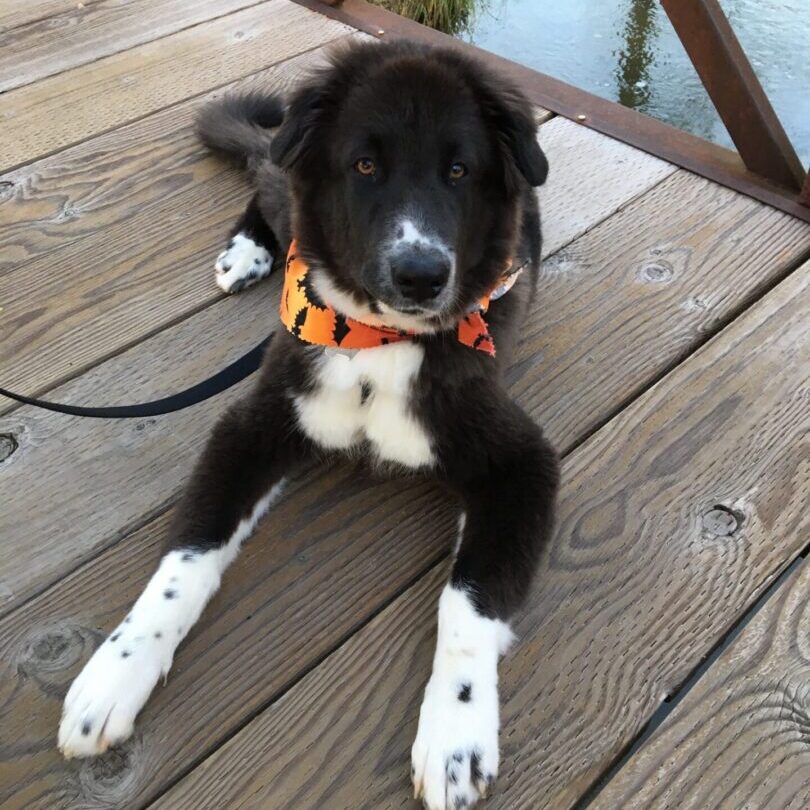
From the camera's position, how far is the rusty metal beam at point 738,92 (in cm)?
294

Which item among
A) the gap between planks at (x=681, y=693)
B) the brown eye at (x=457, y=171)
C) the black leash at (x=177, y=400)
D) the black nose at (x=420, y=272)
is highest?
the brown eye at (x=457, y=171)

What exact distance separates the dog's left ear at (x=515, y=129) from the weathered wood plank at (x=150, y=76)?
195 centimetres

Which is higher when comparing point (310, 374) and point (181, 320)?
point (310, 374)

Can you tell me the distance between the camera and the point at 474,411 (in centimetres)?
203

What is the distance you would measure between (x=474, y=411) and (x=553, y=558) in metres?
0.39

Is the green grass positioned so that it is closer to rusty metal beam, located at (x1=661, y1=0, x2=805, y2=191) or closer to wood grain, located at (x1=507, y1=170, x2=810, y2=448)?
rusty metal beam, located at (x1=661, y1=0, x2=805, y2=191)

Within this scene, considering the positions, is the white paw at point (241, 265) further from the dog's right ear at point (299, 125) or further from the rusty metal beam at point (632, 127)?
the rusty metal beam at point (632, 127)

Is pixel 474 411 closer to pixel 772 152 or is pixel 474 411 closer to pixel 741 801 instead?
pixel 741 801

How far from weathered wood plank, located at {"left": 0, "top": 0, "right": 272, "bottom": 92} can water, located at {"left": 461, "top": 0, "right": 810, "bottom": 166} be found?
1.85m

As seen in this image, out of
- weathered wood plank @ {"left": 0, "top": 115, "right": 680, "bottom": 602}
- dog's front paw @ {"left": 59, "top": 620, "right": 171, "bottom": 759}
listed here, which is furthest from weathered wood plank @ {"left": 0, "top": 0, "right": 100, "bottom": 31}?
dog's front paw @ {"left": 59, "top": 620, "right": 171, "bottom": 759}

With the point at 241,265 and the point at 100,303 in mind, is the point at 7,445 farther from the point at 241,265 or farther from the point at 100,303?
the point at 241,265

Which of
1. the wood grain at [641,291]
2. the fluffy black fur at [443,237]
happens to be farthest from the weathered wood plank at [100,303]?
the fluffy black fur at [443,237]

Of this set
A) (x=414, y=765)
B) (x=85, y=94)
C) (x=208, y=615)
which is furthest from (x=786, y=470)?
(x=85, y=94)

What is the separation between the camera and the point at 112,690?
64.8 inches
